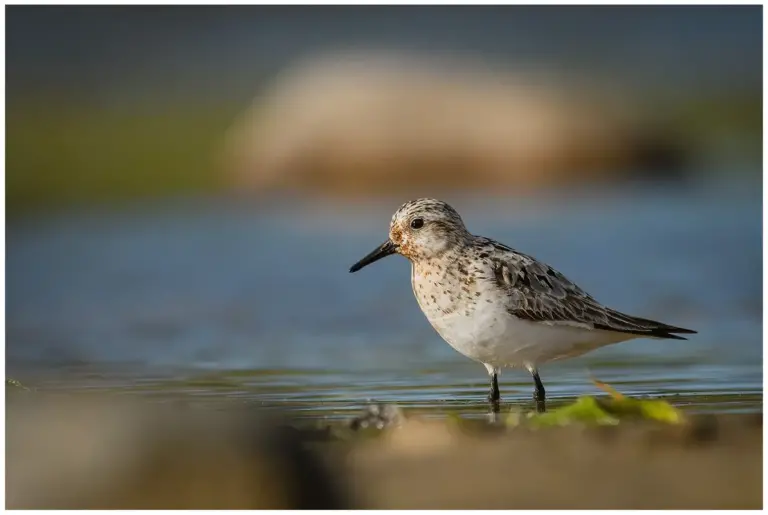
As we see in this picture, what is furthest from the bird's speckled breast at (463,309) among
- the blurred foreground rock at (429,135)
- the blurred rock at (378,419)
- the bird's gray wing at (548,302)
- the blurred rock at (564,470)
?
the blurred foreground rock at (429,135)

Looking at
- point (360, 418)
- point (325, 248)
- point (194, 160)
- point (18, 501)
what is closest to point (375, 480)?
point (360, 418)

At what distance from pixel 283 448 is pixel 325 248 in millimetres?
10361

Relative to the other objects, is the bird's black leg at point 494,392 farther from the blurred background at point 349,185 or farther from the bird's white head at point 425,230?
the bird's white head at point 425,230

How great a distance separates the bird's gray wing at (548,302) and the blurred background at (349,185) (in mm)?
523

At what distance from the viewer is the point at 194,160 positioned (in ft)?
82.0

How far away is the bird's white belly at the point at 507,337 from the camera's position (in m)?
7.89

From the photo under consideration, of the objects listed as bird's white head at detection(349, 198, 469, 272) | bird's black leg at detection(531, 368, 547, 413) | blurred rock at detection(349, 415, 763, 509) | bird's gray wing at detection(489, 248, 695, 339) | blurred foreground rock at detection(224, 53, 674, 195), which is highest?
blurred foreground rock at detection(224, 53, 674, 195)

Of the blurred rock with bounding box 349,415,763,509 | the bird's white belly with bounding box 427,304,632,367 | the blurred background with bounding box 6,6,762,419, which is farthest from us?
the blurred background with bounding box 6,6,762,419

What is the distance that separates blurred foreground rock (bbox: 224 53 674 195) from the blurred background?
0.05 m

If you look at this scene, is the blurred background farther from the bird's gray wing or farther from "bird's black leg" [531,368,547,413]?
the bird's gray wing

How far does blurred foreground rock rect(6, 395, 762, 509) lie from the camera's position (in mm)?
5684

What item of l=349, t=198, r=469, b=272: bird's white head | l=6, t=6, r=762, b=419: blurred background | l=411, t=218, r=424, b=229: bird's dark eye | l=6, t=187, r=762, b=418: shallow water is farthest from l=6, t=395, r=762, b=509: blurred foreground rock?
l=411, t=218, r=424, b=229: bird's dark eye

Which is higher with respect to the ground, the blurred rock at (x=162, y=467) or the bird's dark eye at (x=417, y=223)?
the bird's dark eye at (x=417, y=223)

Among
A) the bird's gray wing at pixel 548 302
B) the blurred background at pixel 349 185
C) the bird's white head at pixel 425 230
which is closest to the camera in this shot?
the bird's gray wing at pixel 548 302
